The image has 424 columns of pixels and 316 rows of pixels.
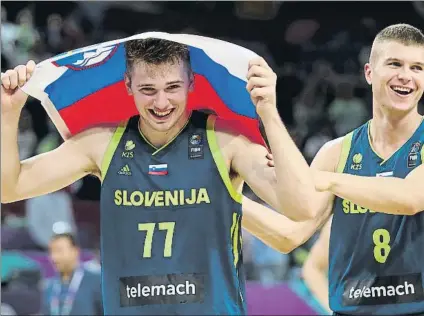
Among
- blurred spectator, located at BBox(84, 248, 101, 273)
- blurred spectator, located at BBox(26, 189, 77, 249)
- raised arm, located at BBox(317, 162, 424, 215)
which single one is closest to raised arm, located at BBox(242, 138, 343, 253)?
raised arm, located at BBox(317, 162, 424, 215)

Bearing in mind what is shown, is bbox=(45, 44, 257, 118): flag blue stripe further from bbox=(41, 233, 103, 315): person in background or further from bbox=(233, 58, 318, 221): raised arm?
bbox=(41, 233, 103, 315): person in background

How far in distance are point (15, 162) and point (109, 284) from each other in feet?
2.24

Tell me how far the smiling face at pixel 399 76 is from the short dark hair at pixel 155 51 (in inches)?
44.6

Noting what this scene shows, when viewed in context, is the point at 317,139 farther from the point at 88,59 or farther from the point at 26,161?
the point at 26,161

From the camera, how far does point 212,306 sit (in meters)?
3.89

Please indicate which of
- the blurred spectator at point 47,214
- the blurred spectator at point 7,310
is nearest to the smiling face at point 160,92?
the blurred spectator at point 7,310

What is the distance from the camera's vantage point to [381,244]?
448cm

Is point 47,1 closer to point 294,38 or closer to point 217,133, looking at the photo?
point 294,38

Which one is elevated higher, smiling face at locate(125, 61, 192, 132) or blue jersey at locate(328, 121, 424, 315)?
smiling face at locate(125, 61, 192, 132)

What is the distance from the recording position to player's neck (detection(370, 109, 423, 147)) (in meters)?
4.59

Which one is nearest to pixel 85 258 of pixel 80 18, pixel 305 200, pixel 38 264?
pixel 38 264

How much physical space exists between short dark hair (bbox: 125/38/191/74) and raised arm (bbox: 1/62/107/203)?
0.44 metres

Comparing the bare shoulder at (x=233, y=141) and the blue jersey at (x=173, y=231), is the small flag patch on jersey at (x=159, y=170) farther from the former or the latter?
the bare shoulder at (x=233, y=141)

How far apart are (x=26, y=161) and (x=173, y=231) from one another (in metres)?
0.76
